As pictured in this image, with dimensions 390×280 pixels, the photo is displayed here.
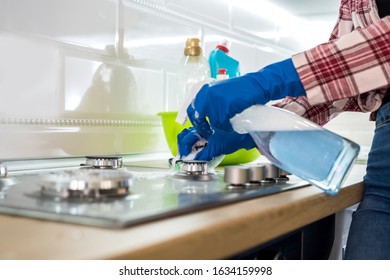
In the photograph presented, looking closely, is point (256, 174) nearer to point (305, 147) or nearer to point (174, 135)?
point (305, 147)

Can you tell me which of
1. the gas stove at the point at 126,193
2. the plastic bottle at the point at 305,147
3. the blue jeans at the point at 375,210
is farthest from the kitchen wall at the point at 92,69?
the blue jeans at the point at 375,210

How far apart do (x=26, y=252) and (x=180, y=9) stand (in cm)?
115

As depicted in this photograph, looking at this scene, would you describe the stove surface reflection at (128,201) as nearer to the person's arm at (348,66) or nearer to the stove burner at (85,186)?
the stove burner at (85,186)

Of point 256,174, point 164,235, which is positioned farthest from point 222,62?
point 164,235

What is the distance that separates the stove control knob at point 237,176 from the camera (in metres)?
0.72

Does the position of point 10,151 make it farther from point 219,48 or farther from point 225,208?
point 219,48

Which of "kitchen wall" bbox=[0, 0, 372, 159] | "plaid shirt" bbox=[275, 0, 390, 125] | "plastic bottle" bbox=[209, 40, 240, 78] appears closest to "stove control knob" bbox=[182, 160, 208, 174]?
"plaid shirt" bbox=[275, 0, 390, 125]

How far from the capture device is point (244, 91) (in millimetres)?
831

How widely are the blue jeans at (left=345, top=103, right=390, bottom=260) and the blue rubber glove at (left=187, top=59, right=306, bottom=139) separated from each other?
0.19 metres

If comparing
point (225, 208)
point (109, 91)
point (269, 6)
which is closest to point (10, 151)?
point (109, 91)

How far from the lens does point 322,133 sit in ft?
2.39

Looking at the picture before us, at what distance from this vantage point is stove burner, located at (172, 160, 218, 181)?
32.4 inches

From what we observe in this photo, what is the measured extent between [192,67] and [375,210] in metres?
0.68

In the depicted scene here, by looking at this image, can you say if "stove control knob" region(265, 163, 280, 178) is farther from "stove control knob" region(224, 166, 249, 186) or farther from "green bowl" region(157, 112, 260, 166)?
"green bowl" region(157, 112, 260, 166)
